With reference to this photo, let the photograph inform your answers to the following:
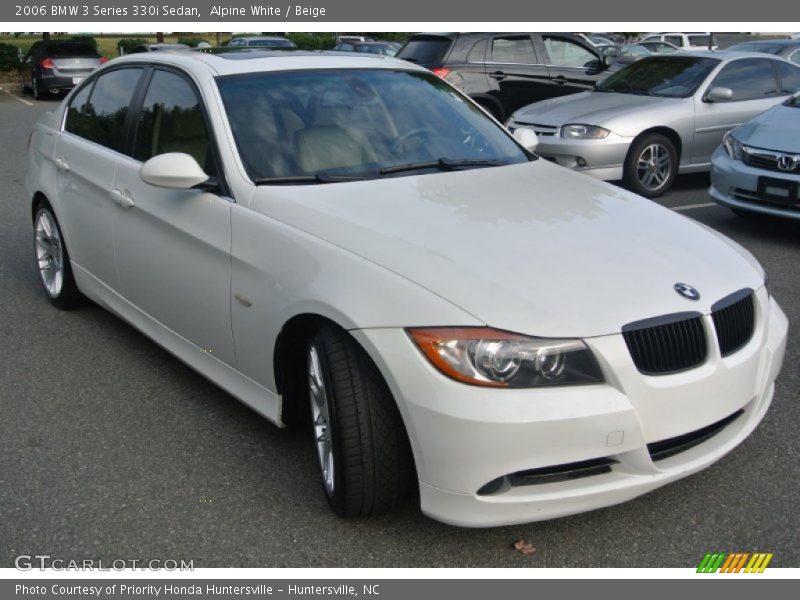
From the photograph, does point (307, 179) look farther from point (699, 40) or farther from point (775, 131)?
point (699, 40)

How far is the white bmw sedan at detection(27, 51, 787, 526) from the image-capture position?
2.81m

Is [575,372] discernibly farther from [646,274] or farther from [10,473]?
[10,473]

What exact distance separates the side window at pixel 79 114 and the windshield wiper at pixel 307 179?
1.98 meters

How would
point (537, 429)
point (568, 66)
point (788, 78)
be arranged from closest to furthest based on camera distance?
point (537, 429)
point (788, 78)
point (568, 66)

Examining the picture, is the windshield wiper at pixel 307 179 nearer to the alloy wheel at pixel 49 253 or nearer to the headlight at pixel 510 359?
the headlight at pixel 510 359

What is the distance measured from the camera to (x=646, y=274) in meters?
3.14

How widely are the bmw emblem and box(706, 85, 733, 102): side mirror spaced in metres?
6.95

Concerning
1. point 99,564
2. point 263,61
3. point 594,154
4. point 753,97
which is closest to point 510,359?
point 99,564

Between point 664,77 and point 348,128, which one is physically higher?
point 348,128

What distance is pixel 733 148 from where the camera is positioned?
762 centimetres

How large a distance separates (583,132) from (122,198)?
5843 millimetres

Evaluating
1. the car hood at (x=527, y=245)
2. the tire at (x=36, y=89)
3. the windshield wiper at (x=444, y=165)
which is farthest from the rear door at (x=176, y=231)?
the tire at (x=36, y=89)

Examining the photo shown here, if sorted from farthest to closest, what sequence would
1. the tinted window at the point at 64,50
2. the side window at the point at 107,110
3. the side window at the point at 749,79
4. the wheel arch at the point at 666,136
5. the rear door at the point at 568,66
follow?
the tinted window at the point at 64,50 → the rear door at the point at 568,66 → the side window at the point at 749,79 → the wheel arch at the point at 666,136 → the side window at the point at 107,110

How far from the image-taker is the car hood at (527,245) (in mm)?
2918
